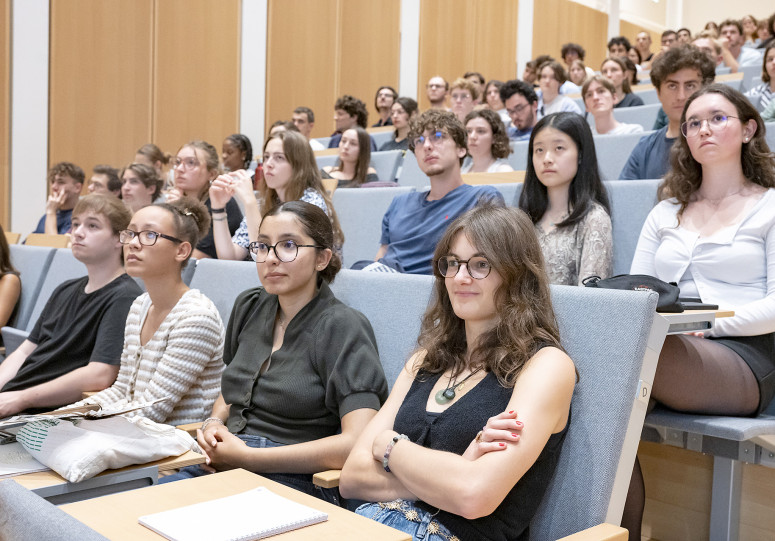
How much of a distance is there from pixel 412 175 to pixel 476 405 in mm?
2878

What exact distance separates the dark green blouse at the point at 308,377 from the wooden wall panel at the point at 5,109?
468 centimetres

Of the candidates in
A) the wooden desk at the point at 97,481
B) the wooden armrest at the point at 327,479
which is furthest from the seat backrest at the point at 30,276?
the wooden armrest at the point at 327,479

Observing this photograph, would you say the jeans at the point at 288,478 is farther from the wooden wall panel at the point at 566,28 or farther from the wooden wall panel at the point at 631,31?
the wooden wall panel at the point at 631,31

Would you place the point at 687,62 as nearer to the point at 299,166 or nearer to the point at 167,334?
the point at 299,166

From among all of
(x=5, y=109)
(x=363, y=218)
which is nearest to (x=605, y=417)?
(x=363, y=218)

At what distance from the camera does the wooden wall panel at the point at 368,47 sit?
27.0ft

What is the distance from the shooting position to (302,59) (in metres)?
7.76

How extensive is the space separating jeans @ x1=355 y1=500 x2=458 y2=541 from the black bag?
21.7 inches

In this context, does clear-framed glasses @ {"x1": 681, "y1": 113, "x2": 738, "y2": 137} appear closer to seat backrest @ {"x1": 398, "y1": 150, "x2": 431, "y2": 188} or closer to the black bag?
the black bag

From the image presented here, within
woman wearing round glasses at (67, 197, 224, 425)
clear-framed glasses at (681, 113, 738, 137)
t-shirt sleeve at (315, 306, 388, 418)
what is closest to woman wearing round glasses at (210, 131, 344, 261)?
woman wearing round glasses at (67, 197, 224, 425)

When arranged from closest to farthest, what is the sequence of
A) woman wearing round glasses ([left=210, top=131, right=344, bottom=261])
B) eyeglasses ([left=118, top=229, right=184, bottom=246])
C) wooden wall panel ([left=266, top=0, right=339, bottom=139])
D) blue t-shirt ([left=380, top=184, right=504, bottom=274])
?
eyeglasses ([left=118, top=229, right=184, bottom=246]), blue t-shirt ([left=380, top=184, right=504, bottom=274]), woman wearing round glasses ([left=210, top=131, right=344, bottom=261]), wooden wall panel ([left=266, top=0, right=339, bottom=139])

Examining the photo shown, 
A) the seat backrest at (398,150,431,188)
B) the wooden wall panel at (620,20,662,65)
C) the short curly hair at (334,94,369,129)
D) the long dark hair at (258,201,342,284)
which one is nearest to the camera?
the long dark hair at (258,201,342,284)

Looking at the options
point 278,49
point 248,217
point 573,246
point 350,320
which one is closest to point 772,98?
point 573,246

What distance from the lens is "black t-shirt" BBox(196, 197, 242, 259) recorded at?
10.7 ft
